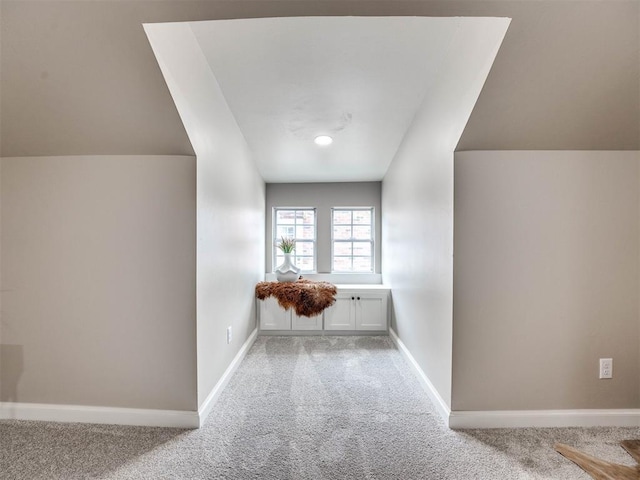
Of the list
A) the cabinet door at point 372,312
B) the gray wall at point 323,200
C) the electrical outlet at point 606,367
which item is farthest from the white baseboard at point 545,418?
the gray wall at point 323,200

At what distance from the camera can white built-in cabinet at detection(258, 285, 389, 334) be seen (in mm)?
3500

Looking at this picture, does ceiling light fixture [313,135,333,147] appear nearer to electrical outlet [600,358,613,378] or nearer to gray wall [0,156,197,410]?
gray wall [0,156,197,410]

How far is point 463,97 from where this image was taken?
1.59m

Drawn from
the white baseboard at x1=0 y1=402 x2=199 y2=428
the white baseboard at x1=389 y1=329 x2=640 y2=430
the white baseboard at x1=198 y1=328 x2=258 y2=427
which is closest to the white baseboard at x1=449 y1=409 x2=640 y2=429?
the white baseboard at x1=389 y1=329 x2=640 y2=430

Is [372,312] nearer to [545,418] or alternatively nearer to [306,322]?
[306,322]

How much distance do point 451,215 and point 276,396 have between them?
1.80 metres

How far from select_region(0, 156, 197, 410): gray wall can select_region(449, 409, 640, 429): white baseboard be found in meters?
1.73

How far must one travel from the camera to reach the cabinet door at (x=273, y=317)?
11.4ft

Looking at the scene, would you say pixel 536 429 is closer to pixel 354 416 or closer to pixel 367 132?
pixel 354 416

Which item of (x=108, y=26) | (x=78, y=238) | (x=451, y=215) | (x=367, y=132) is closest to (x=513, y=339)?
(x=451, y=215)

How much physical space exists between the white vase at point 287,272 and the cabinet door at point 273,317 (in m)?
0.44

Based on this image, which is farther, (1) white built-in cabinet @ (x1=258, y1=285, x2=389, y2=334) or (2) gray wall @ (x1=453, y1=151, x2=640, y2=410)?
(1) white built-in cabinet @ (x1=258, y1=285, x2=389, y2=334)

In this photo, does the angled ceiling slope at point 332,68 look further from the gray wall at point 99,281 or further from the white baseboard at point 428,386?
the white baseboard at point 428,386

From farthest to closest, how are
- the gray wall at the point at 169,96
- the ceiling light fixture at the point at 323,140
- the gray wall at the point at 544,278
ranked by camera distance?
the ceiling light fixture at the point at 323,140, the gray wall at the point at 544,278, the gray wall at the point at 169,96
